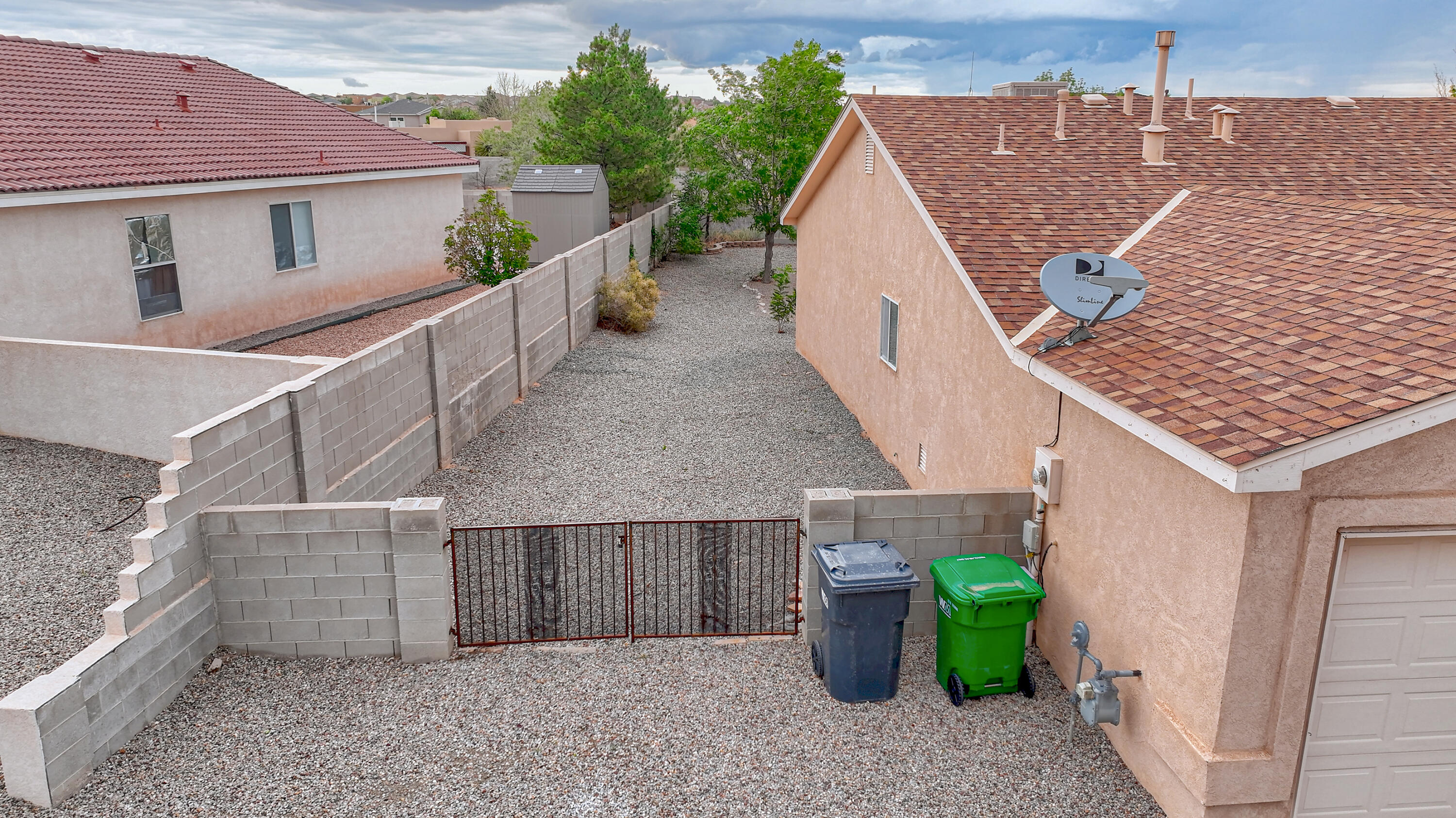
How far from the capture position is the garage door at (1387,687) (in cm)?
559

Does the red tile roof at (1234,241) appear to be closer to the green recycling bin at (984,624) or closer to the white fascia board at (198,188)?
the green recycling bin at (984,624)

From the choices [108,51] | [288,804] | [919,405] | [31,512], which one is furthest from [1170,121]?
[108,51]

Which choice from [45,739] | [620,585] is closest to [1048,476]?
[620,585]

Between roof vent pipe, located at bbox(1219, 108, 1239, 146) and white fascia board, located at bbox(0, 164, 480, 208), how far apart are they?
1656 cm

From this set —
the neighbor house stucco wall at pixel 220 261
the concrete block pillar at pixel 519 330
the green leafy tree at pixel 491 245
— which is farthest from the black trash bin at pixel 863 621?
the green leafy tree at pixel 491 245

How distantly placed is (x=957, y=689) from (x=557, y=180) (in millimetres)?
24610

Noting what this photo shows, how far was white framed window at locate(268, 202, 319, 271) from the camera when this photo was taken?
756 inches

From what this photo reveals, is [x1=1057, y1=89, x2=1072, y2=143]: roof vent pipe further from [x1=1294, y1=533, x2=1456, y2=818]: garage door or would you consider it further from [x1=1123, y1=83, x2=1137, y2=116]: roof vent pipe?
[x1=1294, y1=533, x2=1456, y2=818]: garage door

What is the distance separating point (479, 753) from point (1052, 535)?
4673 mm

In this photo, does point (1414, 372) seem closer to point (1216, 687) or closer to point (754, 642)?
point (1216, 687)

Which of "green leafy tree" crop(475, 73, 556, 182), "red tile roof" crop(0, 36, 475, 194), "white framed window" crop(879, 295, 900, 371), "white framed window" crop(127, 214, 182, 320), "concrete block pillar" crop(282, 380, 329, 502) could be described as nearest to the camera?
"concrete block pillar" crop(282, 380, 329, 502)

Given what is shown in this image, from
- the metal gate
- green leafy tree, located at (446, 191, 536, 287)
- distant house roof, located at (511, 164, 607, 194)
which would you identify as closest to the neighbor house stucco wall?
green leafy tree, located at (446, 191, 536, 287)

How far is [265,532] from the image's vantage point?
7.38 meters

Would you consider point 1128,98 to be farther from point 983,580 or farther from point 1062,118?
point 983,580
